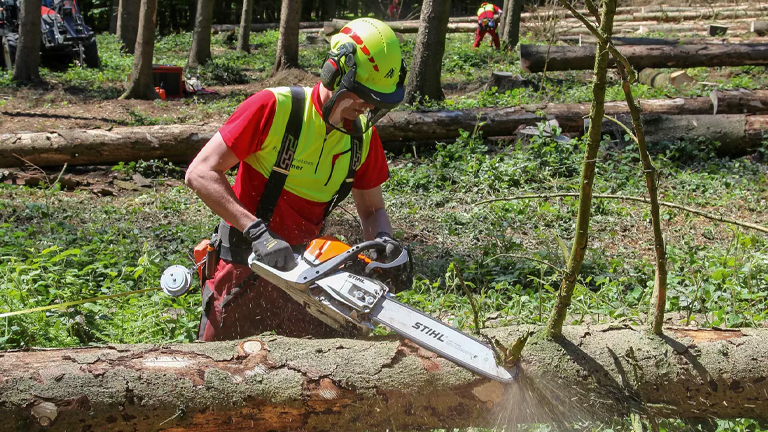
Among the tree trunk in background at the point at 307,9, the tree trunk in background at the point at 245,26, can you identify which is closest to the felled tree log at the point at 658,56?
the tree trunk in background at the point at 245,26

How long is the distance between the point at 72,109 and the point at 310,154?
8552 millimetres

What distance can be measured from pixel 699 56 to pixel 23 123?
11.0 m

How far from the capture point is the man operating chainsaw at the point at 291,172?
2561 millimetres

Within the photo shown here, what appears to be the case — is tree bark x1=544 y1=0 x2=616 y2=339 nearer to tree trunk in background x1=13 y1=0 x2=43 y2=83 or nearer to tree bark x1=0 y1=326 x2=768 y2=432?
tree bark x1=0 y1=326 x2=768 y2=432

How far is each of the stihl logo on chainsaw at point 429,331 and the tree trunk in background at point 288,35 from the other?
→ 10904 mm

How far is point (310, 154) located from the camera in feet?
9.02

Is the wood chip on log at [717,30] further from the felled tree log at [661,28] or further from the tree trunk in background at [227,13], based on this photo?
the tree trunk in background at [227,13]

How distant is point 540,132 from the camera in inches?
280

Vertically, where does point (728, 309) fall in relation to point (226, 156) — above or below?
below

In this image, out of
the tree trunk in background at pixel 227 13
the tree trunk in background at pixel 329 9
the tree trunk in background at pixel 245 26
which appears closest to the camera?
the tree trunk in background at pixel 245 26

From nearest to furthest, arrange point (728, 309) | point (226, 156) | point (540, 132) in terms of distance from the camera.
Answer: point (226, 156) < point (728, 309) < point (540, 132)

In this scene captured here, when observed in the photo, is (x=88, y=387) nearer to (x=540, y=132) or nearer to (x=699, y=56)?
(x=540, y=132)

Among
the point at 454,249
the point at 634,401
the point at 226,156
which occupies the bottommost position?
the point at 454,249

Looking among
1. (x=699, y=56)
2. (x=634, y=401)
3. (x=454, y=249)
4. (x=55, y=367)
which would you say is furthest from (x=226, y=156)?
(x=699, y=56)
